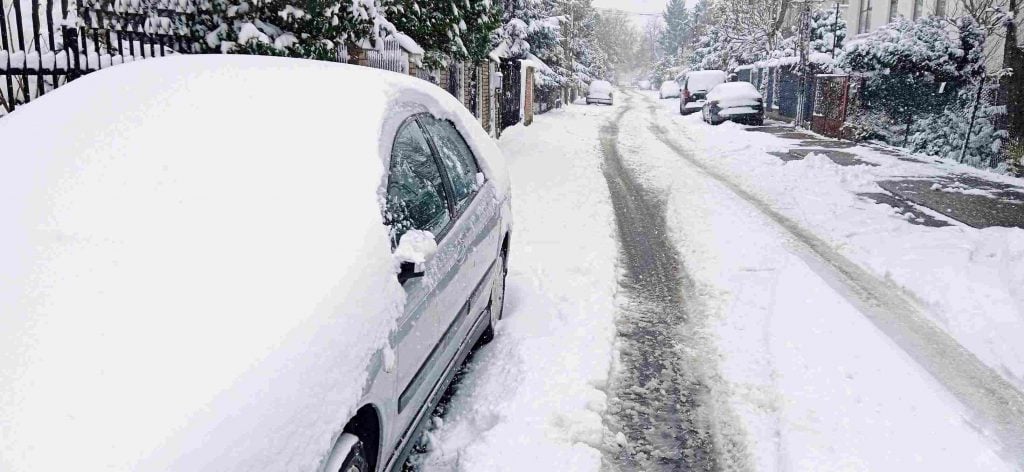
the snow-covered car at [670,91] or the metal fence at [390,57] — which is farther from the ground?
the metal fence at [390,57]

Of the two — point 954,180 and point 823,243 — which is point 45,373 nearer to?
point 823,243

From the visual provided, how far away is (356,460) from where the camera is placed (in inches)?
95.4

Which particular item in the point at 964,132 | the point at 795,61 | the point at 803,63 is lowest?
the point at 964,132

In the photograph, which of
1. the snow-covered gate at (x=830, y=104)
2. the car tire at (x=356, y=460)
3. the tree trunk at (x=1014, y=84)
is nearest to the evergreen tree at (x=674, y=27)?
the snow-covered gate at (x=830, y=104)

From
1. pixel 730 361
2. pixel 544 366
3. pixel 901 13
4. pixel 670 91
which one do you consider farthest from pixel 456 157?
pixel 670 91

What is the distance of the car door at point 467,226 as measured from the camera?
3705mm

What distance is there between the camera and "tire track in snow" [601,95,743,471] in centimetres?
363

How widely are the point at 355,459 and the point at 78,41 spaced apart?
5272 millimetres

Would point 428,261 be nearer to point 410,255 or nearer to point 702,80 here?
point 410,255

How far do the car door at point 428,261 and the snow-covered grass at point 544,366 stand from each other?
55cm

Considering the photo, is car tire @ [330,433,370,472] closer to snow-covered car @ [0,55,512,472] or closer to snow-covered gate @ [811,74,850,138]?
snow-covered car @ [0,55,512,472]

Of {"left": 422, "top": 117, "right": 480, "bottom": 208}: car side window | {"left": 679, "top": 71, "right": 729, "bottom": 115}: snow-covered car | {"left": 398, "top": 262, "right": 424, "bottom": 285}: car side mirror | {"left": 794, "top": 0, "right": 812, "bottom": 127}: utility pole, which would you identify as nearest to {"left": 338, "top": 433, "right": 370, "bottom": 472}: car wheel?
{"left": 398, "top": 262, "right": 424, "bottom": 285}: car side mirror

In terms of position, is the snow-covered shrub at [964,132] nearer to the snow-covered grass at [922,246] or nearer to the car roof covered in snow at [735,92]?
the snow-covered grass at [922,246]

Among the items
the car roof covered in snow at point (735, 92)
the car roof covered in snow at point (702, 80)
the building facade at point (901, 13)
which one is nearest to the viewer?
the building facade at point (901, 13)
